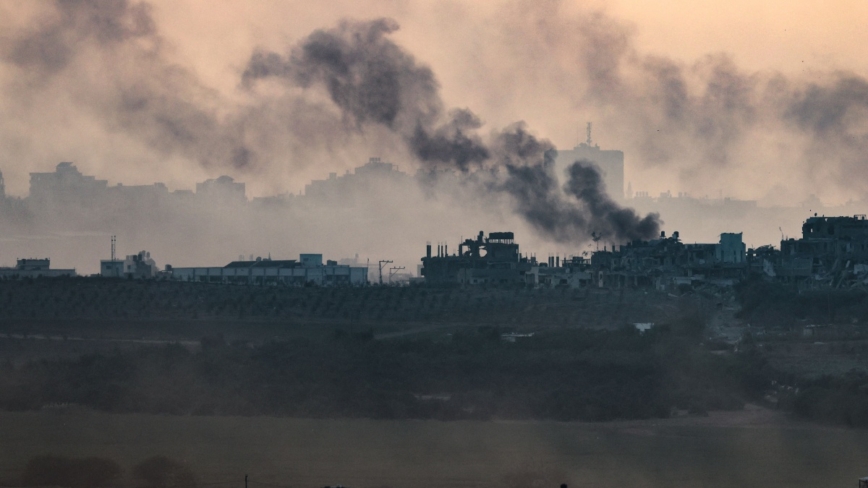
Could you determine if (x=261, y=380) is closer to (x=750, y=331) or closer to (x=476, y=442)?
(x=476, y=442)

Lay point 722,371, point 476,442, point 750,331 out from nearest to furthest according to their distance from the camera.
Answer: point 476,442, point 722,371, point 750,331

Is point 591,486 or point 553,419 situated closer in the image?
point 591,486

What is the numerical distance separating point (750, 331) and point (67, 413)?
39800 mm

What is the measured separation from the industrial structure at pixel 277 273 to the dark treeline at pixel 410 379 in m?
49.8

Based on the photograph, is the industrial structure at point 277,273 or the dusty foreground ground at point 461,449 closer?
the dusty foreground ground at point 461,449

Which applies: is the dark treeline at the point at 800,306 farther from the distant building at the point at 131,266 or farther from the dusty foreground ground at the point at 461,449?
the distant building at the point at 131,266

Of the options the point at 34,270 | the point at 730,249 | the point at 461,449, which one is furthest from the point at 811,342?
the point at 34,270

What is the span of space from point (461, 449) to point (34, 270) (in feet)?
279

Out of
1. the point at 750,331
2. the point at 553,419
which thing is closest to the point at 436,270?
the point at 750,331

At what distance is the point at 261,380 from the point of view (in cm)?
7506

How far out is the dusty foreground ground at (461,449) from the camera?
178 ft

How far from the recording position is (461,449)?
196 ft

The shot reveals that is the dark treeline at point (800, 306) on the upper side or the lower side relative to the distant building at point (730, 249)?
lower

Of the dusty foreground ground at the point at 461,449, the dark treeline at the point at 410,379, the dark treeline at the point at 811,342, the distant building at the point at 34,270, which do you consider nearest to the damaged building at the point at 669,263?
the dark treeline at the point at 811,342
